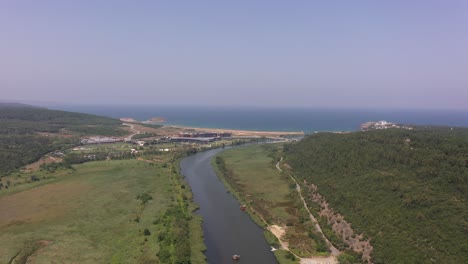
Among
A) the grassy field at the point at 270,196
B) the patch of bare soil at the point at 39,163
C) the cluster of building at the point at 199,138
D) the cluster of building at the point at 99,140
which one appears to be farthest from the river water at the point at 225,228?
the cluster of building at the point at 99,140

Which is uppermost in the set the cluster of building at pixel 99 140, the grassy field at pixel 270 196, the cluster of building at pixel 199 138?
the cluster of building at pixel 199 138

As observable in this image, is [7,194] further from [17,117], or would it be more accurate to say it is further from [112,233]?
[17,117]

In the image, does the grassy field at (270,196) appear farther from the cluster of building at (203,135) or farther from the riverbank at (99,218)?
the cluster of building at (203,135)

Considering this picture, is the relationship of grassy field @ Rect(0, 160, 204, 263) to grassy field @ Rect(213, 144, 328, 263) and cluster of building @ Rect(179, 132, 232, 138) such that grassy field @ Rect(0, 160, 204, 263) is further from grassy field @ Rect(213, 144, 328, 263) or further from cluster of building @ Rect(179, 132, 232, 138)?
cluster of building @ Rect(179, 132, 232, 138)

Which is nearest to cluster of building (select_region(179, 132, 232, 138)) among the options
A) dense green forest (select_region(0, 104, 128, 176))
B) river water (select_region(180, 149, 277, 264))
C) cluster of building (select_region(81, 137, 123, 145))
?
cluster of building (select_region(81, 137, 123, 145))

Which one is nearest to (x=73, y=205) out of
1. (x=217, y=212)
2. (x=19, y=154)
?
(x=217, y=212)
